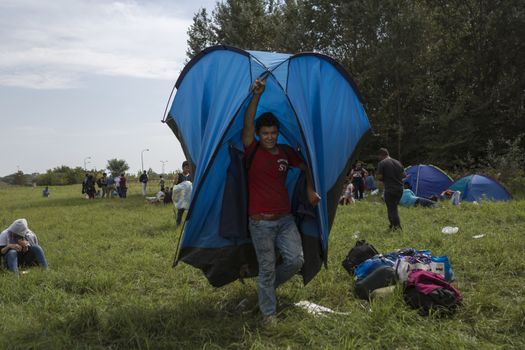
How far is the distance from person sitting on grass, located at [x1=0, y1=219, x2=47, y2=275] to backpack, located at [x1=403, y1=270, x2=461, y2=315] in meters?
5.03

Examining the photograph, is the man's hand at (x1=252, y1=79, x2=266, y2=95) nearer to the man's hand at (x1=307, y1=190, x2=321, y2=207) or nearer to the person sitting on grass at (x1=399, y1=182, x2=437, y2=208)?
the man's hand at (x1=307, y1=190, x2=321, y2=207)

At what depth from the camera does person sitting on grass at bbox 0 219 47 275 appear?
649cm

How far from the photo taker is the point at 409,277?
467cm

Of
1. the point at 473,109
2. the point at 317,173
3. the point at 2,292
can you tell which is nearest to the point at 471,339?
the point at 317,173

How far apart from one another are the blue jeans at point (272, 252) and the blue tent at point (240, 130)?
0.24m

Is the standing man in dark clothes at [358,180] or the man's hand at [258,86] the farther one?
the standing man in dark clothes at [358,180]

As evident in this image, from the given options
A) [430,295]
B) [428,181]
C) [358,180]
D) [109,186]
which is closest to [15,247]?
[430,295]

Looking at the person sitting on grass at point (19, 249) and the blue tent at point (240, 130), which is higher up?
the blue tent at point (240, 130)

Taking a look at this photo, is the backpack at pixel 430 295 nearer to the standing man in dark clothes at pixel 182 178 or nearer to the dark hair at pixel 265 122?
the dark hair at pixel 265 122

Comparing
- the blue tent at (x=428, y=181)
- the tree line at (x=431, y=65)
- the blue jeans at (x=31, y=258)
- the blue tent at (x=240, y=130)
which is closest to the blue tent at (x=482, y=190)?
the blue tent at (x=428, y=181)

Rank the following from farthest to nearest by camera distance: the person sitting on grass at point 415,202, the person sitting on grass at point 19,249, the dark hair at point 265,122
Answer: the person sitting on grass at point 415,202, the person sitting on grass at point 19,249, the dark hair at point 265,122

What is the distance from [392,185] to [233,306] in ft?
16.9

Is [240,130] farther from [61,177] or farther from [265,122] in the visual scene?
[61,177]

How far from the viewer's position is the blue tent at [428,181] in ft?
51.6
